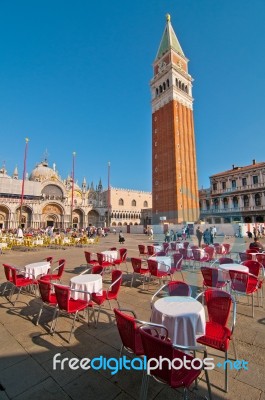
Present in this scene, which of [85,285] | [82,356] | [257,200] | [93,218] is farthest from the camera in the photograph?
[93,218]

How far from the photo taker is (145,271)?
6328 millimetres

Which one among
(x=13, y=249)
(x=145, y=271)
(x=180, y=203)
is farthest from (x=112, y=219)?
(x=145, y=271)

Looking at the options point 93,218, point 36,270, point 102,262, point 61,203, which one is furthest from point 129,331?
point 93,218

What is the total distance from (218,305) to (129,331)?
1457mm

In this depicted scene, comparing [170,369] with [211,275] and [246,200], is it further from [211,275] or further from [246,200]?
[246,200]

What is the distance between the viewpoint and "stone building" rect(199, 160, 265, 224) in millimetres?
40438

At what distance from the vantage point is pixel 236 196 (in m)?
43.9

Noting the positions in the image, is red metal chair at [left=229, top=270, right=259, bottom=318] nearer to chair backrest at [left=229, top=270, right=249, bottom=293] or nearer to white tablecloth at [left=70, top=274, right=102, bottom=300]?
chair backrest at [left=229, top=270, right=249, bottom=293]

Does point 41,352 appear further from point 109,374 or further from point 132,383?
point 132,383

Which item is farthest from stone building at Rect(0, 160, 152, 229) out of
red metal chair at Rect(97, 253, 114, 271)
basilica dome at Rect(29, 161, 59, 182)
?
red metal chair at Rect(97, 253, 114, 271)

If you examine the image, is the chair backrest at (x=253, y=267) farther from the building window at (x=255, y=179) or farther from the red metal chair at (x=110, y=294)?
the building window at (x=255, y=179)

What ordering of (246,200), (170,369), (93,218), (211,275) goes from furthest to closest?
1. (93,218)
2. (246,200)
3. (211,275)
4. (170,369)

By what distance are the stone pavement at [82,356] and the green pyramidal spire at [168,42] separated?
57148 mm

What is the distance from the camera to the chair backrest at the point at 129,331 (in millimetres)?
2291
